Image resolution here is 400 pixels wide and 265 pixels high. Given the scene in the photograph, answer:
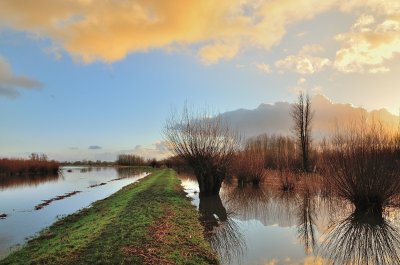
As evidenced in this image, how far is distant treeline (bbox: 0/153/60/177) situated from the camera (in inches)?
1931

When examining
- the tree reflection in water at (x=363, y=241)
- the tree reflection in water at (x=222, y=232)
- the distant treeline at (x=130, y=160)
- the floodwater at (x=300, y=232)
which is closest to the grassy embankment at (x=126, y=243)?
the tree reflection in water at (x=222, y=232)

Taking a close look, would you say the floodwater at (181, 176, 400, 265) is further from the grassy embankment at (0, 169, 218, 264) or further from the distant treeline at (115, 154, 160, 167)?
the distant treeline at (115, 154, 160, 167)

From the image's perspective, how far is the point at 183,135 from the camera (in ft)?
77.8

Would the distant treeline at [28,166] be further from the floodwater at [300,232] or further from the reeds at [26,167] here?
the floodwater at [300,232]

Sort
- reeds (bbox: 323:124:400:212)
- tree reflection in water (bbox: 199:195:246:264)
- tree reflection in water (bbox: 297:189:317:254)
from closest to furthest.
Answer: tree reflection in water (bbox: 199:195:246:264) < tree reflection in water (bbox: 297:189:317:254) < reeds (bbox: 323:124:400:212)

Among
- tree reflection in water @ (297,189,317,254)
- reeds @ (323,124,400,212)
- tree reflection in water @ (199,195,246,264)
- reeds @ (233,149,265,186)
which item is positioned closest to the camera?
tree reflection in water @ (199,195,246,264)

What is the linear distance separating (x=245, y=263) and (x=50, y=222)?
9.85m

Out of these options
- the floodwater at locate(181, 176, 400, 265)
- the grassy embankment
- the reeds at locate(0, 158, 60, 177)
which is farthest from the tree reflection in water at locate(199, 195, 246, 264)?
the reeds at locate(0, 158, 60, 177)

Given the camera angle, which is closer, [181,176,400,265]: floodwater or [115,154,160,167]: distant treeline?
[181,176,400,265]: floodwater

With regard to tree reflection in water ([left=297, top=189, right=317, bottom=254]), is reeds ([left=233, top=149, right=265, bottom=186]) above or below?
above

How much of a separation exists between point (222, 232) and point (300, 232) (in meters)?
2.55

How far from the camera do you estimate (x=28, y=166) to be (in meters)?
53.2

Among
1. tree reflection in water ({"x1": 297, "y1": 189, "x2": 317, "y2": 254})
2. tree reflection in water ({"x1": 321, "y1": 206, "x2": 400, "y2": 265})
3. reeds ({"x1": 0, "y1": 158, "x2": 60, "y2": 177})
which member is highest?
reeds ({"x1": 0, "y1": 158, "x2": 60, "y2": 177})

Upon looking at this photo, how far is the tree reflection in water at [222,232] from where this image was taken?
9.22m
